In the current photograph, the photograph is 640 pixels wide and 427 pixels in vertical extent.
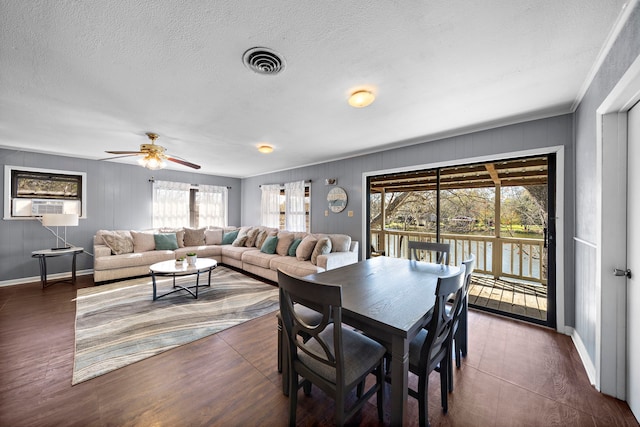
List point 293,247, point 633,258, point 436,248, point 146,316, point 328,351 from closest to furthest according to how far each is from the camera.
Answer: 1. point 328,351
2. point 633,258
3. point 436,248
4. point 146,316
5. point 293,247

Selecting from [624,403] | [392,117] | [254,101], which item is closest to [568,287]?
[624,403]

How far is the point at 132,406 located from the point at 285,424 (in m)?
1.05

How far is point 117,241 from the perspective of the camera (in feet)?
15.4

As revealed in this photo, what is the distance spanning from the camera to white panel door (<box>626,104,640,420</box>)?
60.3 inches

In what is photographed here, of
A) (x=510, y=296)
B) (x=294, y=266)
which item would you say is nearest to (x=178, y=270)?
(x=294, y=266)

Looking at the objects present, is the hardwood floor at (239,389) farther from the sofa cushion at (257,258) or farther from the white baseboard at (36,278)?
the white baseboard at (36,278)

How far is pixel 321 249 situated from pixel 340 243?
0.45 m

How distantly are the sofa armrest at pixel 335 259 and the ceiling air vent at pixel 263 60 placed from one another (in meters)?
2.77

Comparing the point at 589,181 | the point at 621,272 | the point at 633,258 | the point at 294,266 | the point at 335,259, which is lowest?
the point at 294,266

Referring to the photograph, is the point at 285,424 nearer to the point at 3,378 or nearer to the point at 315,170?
the point at 3,378

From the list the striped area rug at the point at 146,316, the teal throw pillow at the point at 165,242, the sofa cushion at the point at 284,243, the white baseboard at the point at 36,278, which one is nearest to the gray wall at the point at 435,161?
the sofa cushion at the point at 284,243

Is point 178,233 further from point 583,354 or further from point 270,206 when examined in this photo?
point 583,354

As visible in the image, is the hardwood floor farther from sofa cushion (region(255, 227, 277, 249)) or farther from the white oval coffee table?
sofa cushion (region(255, 227, 277, 249))

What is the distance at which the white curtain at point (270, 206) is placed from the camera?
6.13 meters
